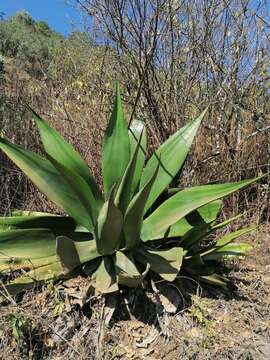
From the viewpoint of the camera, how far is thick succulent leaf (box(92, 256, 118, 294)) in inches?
111

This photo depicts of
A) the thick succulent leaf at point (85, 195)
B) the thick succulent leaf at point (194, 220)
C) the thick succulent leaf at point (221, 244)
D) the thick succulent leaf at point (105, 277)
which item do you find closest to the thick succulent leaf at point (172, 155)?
the thick succulent leaf at point (194, 220)

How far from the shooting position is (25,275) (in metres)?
3.08

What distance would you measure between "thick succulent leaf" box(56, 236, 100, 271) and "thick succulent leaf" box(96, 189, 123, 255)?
6 centimetres

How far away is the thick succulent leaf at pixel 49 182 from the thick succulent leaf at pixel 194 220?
1.80ft

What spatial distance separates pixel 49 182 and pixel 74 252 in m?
0.54

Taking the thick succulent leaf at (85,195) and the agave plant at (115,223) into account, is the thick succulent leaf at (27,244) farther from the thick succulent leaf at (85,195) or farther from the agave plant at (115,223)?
the thick succulent leaf at (85,195)

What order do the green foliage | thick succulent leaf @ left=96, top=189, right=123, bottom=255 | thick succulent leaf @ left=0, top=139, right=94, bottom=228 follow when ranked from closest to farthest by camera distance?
thick succulent leaf @ left=96, top=189, right=123, bottom=255
thick succulent leaf @ left=0, top=139, right=94, bottom=228
the green foliage

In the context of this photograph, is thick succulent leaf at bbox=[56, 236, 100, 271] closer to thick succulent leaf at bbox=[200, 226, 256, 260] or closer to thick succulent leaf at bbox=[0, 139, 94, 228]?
thick succulent leaf at bbox=[0, 139, 94, 228]

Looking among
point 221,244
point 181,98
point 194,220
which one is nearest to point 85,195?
point 194,220

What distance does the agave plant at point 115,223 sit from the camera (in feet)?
9.70

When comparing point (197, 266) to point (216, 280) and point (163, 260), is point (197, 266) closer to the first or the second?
point (216, 280)

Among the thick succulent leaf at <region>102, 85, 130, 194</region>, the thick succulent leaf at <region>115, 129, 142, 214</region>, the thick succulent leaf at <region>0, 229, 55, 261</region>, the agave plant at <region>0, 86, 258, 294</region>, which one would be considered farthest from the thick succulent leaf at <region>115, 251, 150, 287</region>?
the thick succulent leaf at <region>102, 85, 130, 194</region>

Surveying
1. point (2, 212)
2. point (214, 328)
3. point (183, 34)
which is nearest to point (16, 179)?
point (2, 212)

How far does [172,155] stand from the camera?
11.5 ft
